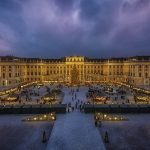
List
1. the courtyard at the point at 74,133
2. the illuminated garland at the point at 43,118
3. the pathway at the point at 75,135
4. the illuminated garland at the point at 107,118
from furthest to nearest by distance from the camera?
the illuminated garland at the point at 43,118 < the illuminated garland at the point at 107,118 < the courtyard at the point at 74,133 < the pathway at the point at 75,135

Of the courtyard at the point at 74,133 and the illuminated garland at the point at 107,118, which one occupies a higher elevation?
the illuminated garland at the point at 107,118

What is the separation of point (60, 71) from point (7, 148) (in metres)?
135

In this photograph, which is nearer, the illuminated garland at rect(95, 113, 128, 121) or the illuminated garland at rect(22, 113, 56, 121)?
the illuminated garland at rect(95, 113, 128, 121)

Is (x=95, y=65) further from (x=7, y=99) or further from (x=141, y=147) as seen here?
(x=141, y=147)

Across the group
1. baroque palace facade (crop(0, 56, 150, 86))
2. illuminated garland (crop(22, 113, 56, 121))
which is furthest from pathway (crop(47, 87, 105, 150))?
baroque palace facade (crop(0, 56, 150, 86))

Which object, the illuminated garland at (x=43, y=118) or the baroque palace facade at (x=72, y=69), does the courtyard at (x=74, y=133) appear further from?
the baroque palace facade at (x=72, y=69)

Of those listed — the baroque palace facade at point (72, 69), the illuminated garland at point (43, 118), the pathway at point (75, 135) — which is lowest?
the pathway at point (75, 135)

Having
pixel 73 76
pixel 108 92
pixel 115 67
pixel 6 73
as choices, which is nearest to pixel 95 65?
pixel 115 67

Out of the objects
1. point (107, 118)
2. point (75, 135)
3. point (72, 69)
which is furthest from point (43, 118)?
point (72, 69)

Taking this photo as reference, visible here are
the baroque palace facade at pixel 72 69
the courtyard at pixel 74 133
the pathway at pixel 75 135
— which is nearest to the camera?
the pathway at pixel 75 135

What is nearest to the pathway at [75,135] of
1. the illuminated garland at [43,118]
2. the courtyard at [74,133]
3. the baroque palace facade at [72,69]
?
the courtyard at [74,133]

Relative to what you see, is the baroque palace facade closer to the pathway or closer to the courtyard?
the courtyard

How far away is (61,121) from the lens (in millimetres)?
48719

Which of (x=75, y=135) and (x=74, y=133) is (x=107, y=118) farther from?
(x=75, y=135)
